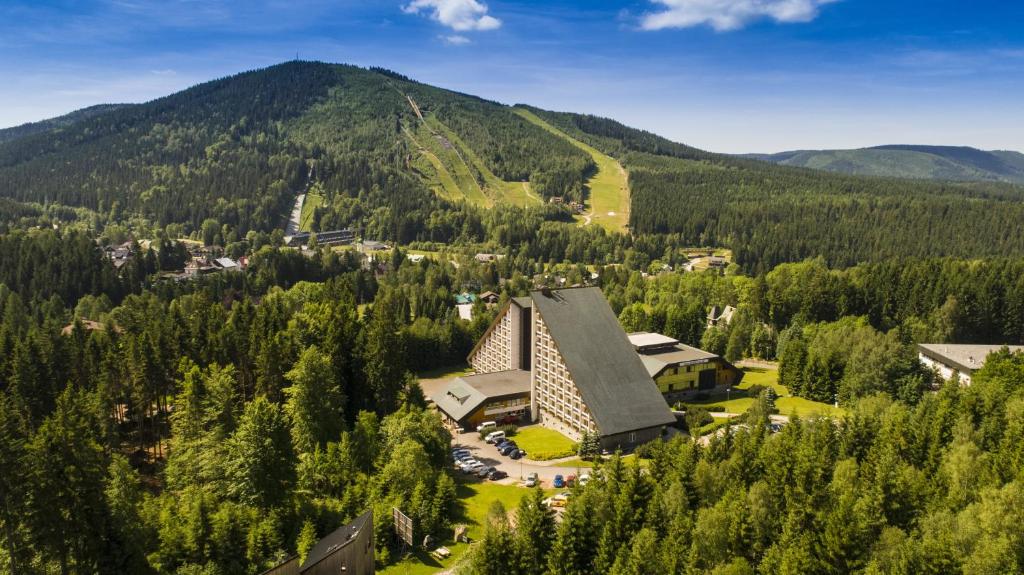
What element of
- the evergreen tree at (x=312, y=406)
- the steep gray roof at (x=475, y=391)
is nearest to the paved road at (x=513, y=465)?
the steep gray roof at (x=475, y=391)

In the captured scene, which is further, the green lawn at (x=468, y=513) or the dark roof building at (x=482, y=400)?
the dark roof building at (x=482, y=400)

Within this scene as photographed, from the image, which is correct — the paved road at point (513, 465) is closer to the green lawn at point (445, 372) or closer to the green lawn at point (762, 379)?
the green lawn at point (445, 372)

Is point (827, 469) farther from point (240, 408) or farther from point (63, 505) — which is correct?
point (240, 408)

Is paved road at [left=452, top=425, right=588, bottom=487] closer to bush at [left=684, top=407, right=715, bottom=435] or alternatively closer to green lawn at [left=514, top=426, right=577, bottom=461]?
green lawn at [left=514, top=426, right=577, bottom=461]

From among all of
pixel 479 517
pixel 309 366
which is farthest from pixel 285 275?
pixel 479 517

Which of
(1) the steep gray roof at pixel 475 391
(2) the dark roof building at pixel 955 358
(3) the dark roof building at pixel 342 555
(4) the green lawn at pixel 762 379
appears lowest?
(4) the green lawn at pixel 762 379

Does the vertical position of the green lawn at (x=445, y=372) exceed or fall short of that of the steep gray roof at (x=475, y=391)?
it falls short
